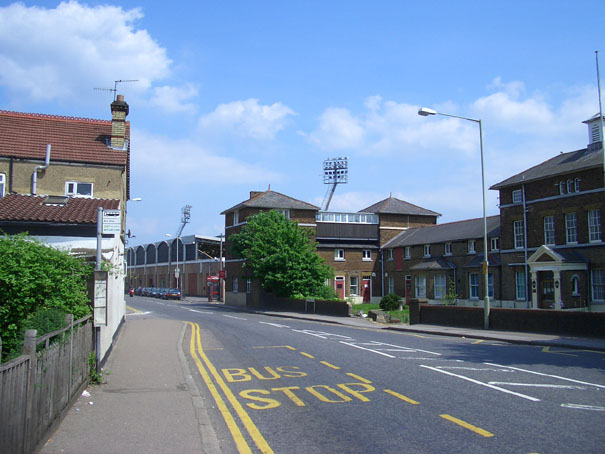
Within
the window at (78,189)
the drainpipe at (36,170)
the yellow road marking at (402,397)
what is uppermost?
the drainpipe at (36,170)

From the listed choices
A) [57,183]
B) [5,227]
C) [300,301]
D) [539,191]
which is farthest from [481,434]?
[300,301]

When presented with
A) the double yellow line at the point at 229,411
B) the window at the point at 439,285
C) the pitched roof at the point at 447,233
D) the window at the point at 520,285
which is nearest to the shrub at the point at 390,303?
the window at the point at 439,285

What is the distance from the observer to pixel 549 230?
3394 centimetres

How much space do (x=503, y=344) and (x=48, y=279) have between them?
14.6 m

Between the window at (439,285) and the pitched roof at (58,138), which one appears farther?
the window at (439,285)

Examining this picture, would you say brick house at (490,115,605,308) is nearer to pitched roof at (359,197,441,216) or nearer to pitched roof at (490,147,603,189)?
pitched roof at (490,147,603,189)

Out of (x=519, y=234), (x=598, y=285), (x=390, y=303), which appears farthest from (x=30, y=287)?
(x=390, y=303)

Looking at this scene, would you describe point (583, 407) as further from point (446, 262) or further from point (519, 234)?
point (446, 262)

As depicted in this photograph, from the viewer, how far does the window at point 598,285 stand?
101 feet

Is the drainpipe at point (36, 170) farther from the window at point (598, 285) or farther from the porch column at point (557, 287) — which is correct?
the window at point (598, 285)

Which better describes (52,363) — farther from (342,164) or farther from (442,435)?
(342,164)

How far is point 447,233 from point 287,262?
49.7 ft

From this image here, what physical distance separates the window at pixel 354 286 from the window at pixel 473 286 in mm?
13963

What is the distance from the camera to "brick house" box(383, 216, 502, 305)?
41.2m
